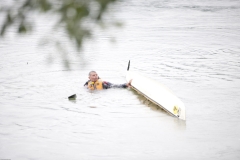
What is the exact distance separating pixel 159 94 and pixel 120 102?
1.24 m

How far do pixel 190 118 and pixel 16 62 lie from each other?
912cm

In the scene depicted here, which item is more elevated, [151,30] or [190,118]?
[151,30]

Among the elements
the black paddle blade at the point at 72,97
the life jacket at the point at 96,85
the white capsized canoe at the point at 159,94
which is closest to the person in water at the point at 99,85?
the life jacket at the point at 96,85

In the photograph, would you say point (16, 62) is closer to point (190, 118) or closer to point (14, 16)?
point (190, 118)

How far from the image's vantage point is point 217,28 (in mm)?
24047

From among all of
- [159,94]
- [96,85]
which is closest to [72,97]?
[96,85]

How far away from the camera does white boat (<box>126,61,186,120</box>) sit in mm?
10750

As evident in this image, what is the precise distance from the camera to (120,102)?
12.4 meters

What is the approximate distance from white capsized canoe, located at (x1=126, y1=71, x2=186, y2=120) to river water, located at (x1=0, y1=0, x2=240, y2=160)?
0.64 feet

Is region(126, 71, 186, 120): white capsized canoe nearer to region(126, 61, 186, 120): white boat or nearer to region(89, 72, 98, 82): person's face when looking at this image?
region(126, 61, 186, 120): white boat

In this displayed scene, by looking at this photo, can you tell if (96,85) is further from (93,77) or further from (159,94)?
(159,94)

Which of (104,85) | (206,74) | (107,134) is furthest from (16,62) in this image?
(107,134)

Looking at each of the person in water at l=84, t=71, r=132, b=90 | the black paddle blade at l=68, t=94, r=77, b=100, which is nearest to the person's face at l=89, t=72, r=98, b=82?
the person in water at l=84, t=71, r=132, b=90

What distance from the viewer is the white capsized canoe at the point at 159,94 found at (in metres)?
10.8
